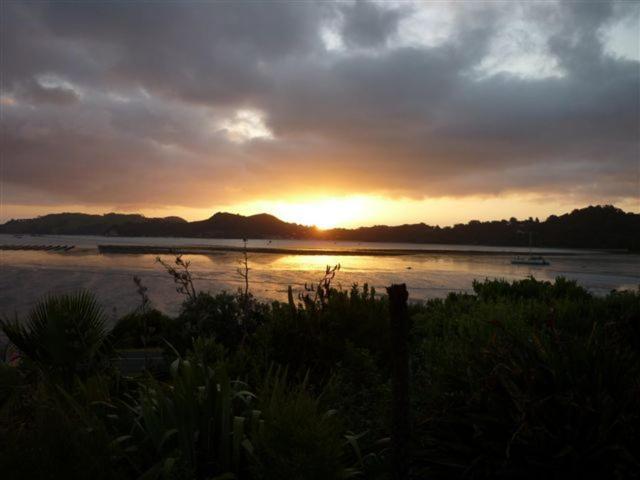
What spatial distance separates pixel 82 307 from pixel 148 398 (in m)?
3.04

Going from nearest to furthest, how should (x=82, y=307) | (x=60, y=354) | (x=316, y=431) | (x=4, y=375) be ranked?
1. (x=316, y=431)
2. (x=4, y=375)
3. (x=60, y=354)
4. (x=82, y=307)

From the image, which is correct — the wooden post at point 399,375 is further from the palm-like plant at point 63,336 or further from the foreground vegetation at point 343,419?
the palm-like plant at point 63,336

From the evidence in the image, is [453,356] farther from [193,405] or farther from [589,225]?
[589,225]

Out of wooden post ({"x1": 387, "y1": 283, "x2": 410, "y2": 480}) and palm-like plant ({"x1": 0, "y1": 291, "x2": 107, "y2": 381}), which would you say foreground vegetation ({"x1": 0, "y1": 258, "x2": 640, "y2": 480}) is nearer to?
palm-like plant ({"x1": 0, "y1": 291, "x2": 107, "y2": 381})

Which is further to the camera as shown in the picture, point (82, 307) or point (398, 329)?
point (82, 307)

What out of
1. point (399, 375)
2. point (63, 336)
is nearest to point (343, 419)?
point (399, 375)

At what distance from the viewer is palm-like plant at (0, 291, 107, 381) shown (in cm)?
577

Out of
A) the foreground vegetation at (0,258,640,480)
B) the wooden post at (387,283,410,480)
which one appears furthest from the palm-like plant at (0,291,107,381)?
the wooden post at (387,283,410,480)

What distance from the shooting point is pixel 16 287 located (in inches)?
1414

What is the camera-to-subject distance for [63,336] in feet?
19.2

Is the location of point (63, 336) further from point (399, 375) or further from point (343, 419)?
point (399, 375)

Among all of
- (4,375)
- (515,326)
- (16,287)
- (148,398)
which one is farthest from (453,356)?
(16,287)

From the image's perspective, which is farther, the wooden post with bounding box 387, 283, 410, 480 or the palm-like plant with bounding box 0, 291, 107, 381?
the palm-like plant with bounding box 0, 291, 107, 381

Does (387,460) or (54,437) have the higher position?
(54,437)
